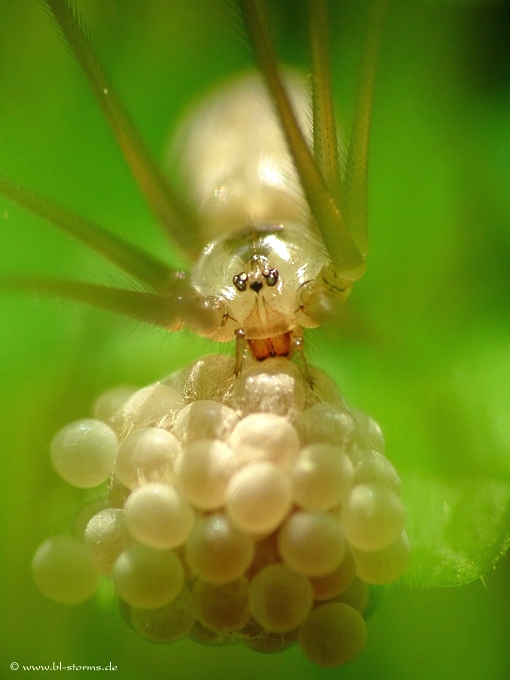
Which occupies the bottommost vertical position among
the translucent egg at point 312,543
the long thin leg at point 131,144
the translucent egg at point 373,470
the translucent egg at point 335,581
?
the translucent egg at point 335,581

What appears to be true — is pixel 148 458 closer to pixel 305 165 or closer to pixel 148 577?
pixel 148 577

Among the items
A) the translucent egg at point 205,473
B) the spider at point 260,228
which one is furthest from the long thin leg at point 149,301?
the translucent egg at point 205,473

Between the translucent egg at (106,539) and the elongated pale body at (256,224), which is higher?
the elongated pale body at (256,224)

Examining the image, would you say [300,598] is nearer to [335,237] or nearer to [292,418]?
[292,418]

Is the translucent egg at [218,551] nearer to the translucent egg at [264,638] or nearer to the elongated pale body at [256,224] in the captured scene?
the translucent egg at [264,638]

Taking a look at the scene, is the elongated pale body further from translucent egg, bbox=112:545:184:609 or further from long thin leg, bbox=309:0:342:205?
translucent egg, bbox=112:545:184:609

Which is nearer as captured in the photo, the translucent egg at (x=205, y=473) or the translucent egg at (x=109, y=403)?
the translucent egg at (x=205, y=473)

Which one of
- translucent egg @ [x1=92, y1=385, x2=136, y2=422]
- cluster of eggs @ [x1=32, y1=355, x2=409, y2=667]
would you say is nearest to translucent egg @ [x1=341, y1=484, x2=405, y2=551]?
cluster of eggs @ [x1=32, y1=355, x2=409, y2=667]
